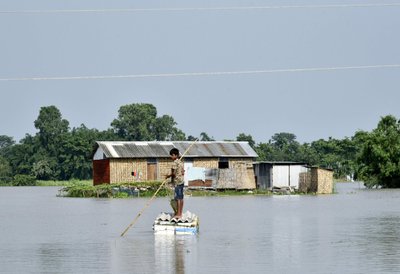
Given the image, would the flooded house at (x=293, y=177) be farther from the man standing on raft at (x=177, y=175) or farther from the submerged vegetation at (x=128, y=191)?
the man standing on raft at (x=177, y=175)

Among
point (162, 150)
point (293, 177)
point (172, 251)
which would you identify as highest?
point (162, 150)

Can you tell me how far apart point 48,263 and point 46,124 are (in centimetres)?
11647

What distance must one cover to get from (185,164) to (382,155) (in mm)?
13429

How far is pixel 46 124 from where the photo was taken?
134875 mm

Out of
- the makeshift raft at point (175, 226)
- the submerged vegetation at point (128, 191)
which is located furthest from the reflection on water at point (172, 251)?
the submerged vegetation at point (128, 191)

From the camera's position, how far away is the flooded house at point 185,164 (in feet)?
216

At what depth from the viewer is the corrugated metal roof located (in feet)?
224

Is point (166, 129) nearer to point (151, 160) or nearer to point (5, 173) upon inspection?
point (5, 173)

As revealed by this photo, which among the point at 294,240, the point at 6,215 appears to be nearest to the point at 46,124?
the point at 6,215

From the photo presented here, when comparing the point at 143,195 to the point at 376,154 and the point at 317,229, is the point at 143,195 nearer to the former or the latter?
the point at 376,154

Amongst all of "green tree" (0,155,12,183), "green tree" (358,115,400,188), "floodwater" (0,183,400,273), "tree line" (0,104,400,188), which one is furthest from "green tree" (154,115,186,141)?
"floodwater" (0,183,400,273)

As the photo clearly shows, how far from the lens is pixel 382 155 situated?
71.6 meters

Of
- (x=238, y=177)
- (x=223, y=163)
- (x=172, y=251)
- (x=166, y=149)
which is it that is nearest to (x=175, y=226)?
(x=172, y=251)

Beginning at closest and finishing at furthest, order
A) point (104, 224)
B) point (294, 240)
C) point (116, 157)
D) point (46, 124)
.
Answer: point (294, 240) → point (104, 224) → point (116, 157) → point (46, 124)
